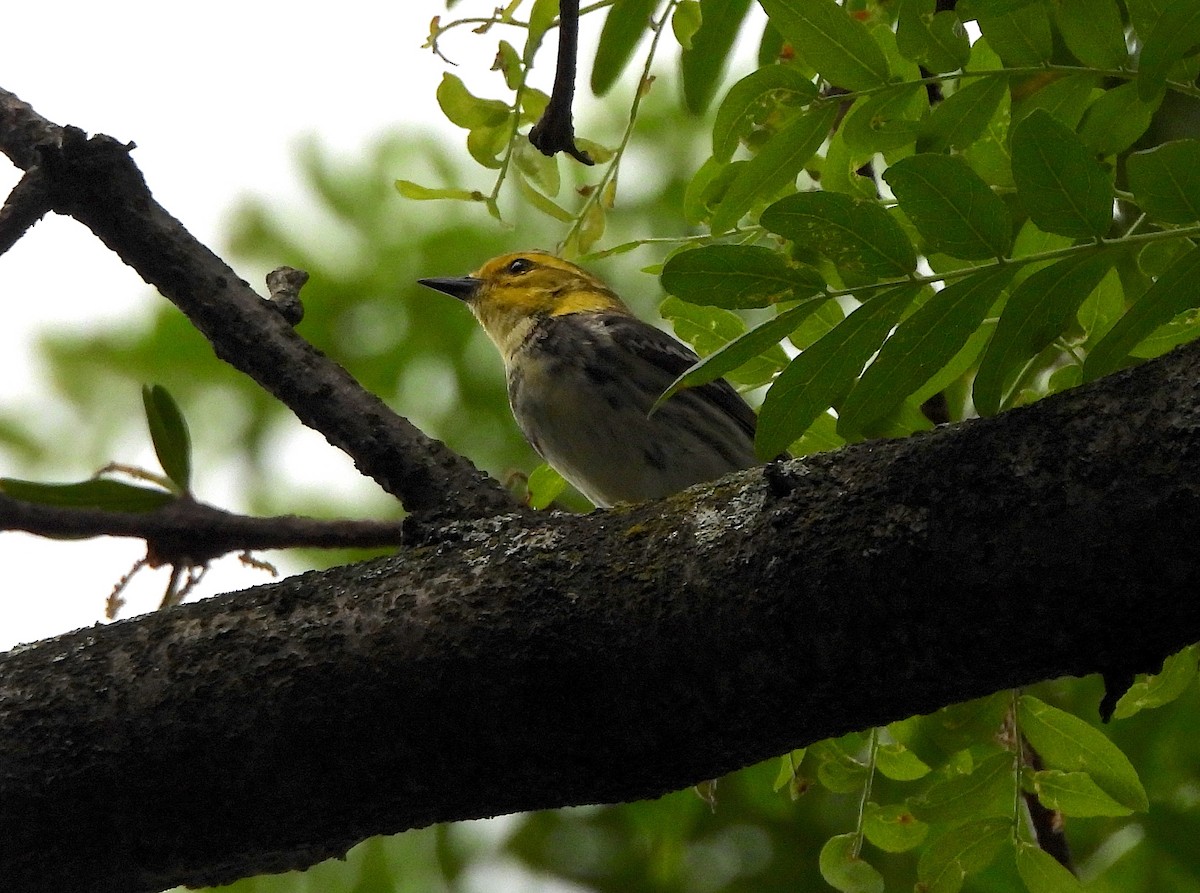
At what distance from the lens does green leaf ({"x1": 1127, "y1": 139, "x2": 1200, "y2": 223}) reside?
1.69 metres

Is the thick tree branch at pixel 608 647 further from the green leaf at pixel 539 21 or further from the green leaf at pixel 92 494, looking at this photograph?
the green leaf at pixel 539 21

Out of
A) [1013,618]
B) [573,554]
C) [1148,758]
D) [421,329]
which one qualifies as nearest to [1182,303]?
[1013,618]

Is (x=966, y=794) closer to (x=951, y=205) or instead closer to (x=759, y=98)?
(x=951, y=205)

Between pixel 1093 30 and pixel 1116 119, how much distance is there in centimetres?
16

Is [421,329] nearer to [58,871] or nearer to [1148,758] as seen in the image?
[1148,758]

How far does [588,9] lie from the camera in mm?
2453

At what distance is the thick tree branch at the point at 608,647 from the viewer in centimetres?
166

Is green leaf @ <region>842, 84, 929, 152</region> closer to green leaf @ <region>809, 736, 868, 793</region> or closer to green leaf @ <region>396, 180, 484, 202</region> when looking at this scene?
green leaf @ <region>396, 180, 484, 202</region>

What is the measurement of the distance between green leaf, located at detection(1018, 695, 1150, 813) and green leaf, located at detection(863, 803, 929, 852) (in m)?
0.27

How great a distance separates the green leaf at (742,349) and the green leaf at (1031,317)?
0.25m

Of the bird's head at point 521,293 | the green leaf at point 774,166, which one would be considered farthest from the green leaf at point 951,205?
the bird's head at point 521,293

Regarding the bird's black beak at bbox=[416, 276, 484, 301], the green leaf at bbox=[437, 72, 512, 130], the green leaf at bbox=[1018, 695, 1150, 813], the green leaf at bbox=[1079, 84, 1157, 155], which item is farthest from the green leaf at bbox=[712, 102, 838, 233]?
the bird's black beak at bbox=[416, 276, 484, 301]

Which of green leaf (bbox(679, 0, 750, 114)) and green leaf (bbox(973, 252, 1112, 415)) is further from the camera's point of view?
green leaf (bbox(679, 0, 750, 114))

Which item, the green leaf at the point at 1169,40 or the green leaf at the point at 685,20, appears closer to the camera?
the green leaf at the point at 1169,40
